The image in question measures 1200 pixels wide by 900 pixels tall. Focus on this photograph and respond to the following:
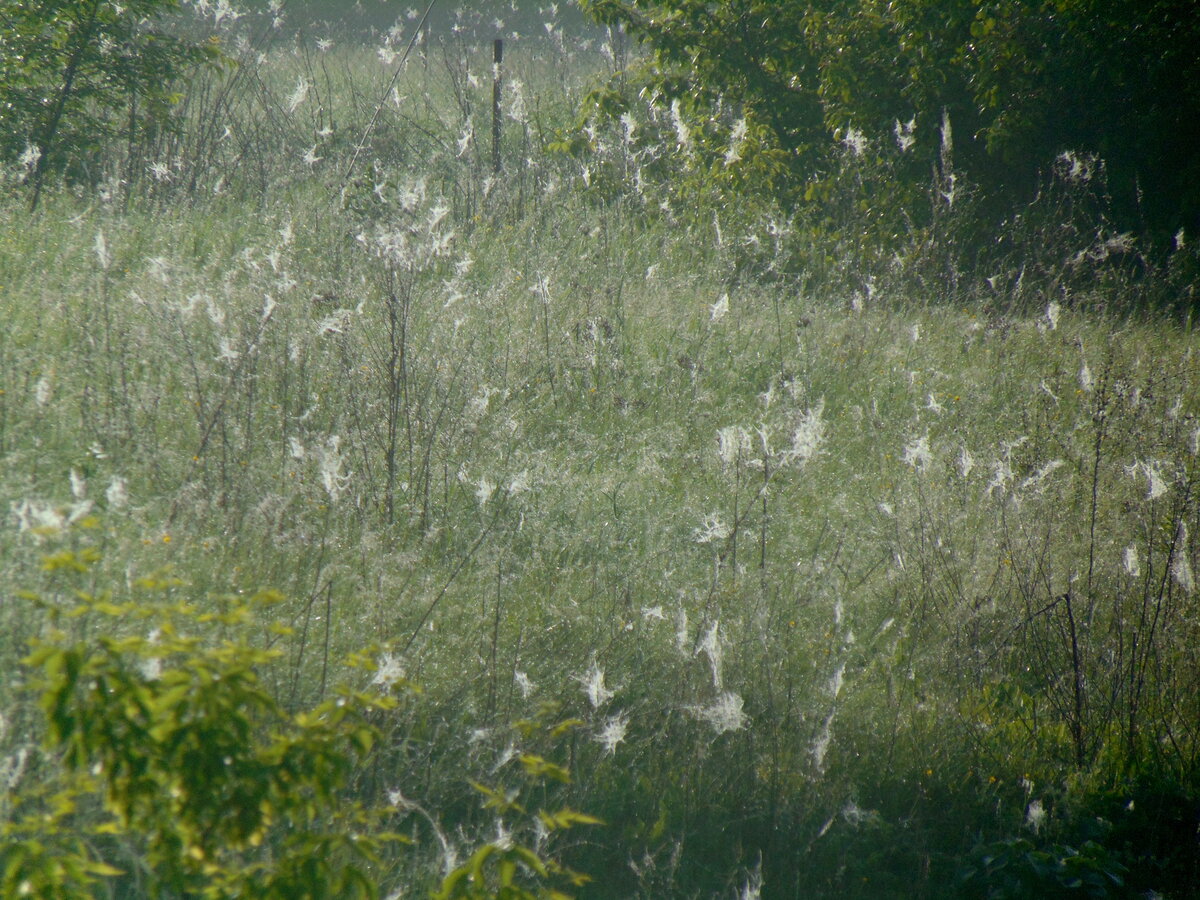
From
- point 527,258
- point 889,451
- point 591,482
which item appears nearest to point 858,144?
point 527,258

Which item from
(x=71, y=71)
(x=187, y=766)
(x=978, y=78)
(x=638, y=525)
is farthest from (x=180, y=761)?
(x=978, y=78)

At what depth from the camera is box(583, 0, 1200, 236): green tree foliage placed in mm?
8859

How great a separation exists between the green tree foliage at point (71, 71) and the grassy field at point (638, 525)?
41cm

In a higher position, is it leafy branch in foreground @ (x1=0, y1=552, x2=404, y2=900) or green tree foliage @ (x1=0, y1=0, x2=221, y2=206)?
green tree foliage @ (x1=0, y1=0, x2=221, y2=206)

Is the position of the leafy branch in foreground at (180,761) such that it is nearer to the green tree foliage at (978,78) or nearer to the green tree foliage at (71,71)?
the green tree foliage at (71,71)

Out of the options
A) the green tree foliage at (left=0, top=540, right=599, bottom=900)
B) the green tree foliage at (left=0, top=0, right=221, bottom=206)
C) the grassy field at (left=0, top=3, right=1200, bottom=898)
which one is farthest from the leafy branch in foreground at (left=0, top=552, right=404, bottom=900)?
the green tree foliage at (left=0, top=0, right=221, bottom=206)

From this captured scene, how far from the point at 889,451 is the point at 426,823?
11.6 feet

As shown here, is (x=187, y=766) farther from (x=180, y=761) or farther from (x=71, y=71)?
(x=71, y=71)

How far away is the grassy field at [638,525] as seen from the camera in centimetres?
305

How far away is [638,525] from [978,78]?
670 centimetres

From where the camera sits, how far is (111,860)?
2420 millimetres

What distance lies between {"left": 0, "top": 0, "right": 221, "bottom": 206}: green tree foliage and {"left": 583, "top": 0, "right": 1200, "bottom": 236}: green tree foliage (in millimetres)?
3791

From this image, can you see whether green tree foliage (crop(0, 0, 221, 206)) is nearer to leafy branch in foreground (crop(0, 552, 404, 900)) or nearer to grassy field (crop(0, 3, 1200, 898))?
grassy field (crop(0, 3, 1200, 898))

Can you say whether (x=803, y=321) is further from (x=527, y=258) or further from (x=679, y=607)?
(x=679, y=607)
